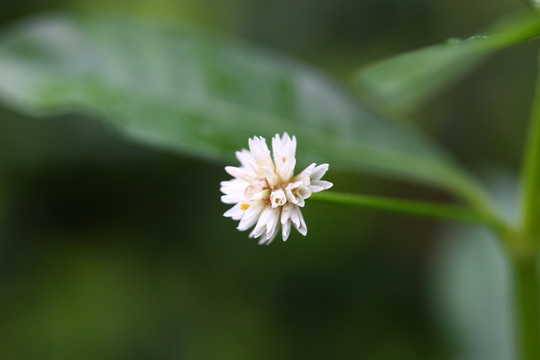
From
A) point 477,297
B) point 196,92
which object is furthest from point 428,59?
point 477,297

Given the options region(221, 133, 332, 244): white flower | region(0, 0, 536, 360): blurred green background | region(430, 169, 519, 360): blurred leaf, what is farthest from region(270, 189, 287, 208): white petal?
region(0, 0, 536, 360): blurred green background

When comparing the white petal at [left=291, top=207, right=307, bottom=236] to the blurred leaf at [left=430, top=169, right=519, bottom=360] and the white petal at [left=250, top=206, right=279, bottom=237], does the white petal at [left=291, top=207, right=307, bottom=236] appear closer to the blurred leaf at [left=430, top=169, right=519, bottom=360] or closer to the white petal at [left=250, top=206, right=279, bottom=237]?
the white petal at [left=250, top=206, right=279, bottom=237]

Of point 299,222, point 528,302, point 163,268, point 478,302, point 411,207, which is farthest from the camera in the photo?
point 163,268

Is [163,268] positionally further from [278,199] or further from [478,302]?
[278,199]

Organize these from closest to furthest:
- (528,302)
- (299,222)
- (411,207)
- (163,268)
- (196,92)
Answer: (299,222) < (411,207) < (528,302) < (196,92) < (163,268)

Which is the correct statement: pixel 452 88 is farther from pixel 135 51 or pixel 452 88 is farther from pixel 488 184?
pixel 135 51

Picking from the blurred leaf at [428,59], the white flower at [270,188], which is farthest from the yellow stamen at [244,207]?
the blurred leaf at [428,59]
